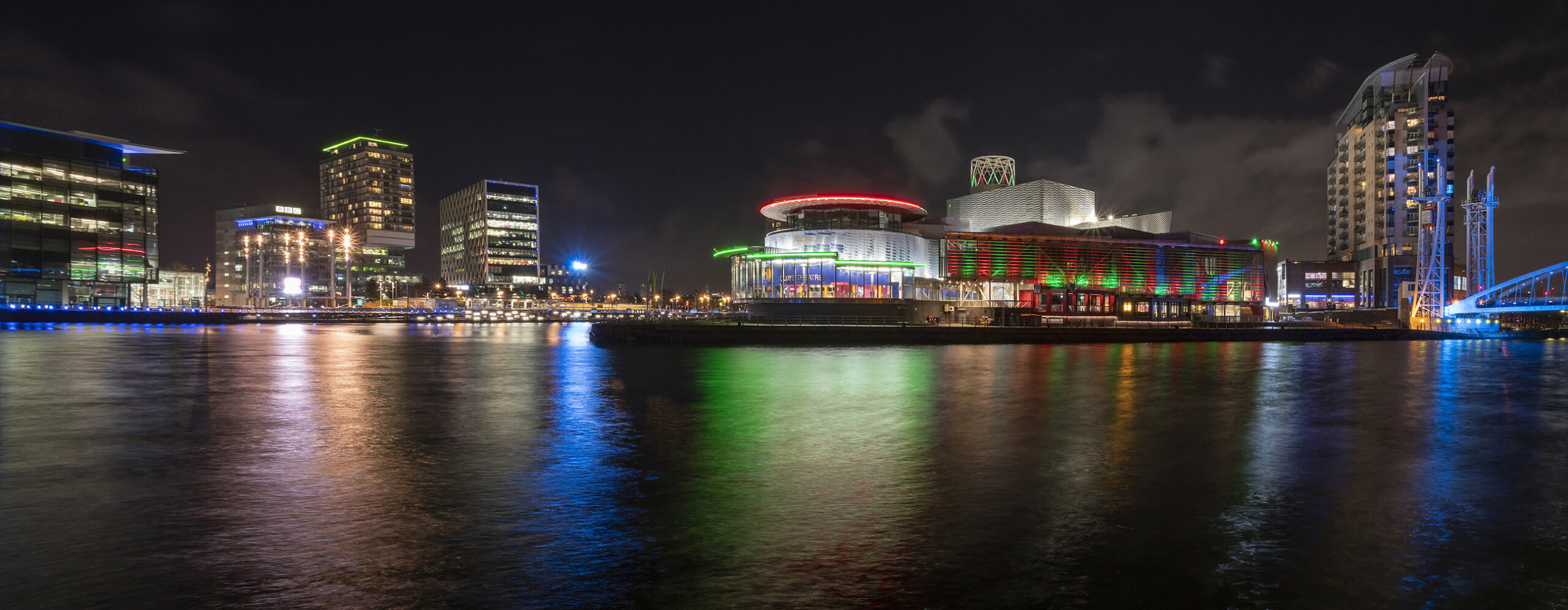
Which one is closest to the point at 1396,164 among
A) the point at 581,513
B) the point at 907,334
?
the point at 907,334

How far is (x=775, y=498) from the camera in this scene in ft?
30.5

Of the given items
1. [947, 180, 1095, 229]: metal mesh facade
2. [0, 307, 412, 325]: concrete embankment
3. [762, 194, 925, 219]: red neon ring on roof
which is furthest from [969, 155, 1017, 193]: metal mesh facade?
[0, 307, 412, 325]: concrete embankment

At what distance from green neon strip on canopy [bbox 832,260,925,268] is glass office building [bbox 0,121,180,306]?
101m

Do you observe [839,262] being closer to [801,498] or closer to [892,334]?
[892,334]

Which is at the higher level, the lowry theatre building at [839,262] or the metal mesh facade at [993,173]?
the metal mesh facade at [993,173]

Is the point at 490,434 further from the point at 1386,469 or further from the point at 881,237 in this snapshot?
the point at 881,237

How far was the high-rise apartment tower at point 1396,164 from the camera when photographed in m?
123

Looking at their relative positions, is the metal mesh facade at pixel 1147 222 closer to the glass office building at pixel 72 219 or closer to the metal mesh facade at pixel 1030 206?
the metal mesh facade at pixel 1030 206

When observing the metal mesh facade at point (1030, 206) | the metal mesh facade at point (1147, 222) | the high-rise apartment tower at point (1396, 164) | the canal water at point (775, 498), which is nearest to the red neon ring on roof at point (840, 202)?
the metal mesh facade at point (1030, 206)

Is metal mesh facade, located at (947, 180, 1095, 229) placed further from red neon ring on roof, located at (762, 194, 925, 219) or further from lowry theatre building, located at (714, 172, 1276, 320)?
red neon ring on roof, located at (762, 194, 925, 219)

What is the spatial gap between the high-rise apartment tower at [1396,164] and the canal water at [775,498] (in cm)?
12615

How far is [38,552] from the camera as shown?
23.4 ft

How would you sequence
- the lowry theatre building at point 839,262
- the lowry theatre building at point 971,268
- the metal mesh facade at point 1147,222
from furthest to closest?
the metal mesh facade at point 1147,222, the lowry theatre building at point 971,268, the lowry theatre building at point 839,262

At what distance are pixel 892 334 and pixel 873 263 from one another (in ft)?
87.5
